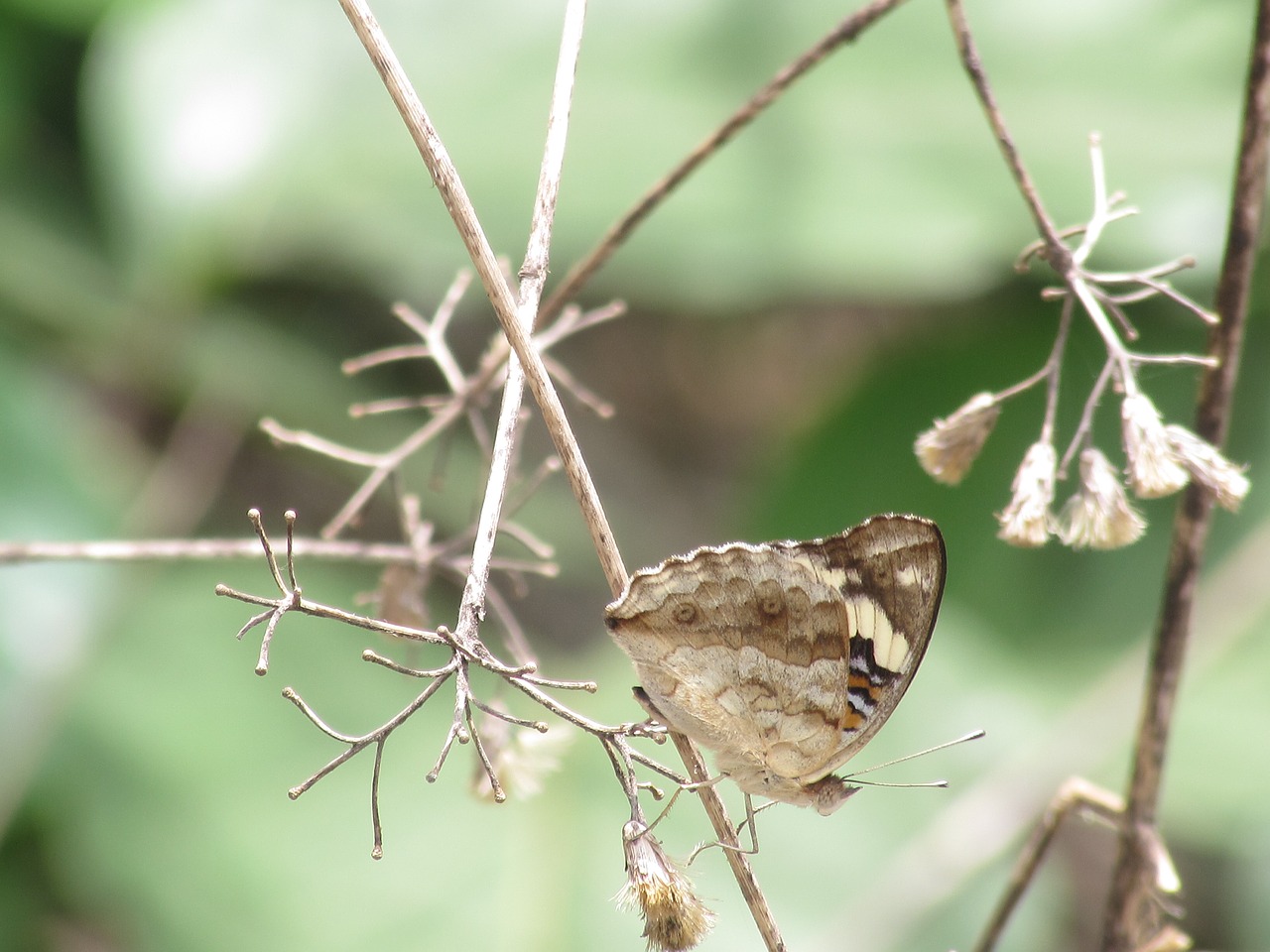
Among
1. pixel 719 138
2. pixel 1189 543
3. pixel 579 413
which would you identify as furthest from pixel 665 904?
pixel 579 413

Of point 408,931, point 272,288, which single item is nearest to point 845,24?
point 408,931

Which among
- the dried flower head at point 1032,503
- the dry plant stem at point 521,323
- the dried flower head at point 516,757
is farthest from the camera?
the dried flower head at point 516,757

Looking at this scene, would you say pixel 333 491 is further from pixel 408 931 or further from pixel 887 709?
pixel 887 709

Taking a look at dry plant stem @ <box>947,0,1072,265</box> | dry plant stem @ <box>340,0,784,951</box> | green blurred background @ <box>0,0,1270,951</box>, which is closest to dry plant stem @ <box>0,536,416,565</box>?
dry plant stem @ <box>340,0,784,951</box>

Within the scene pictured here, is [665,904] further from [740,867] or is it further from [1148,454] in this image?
[1148,454]

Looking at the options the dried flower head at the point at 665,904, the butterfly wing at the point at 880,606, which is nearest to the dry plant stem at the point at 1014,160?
the butterfly wing at the point at 880,606

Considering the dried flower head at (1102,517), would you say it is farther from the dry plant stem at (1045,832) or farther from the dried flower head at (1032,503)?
the dry plant stem at (1045,832)
